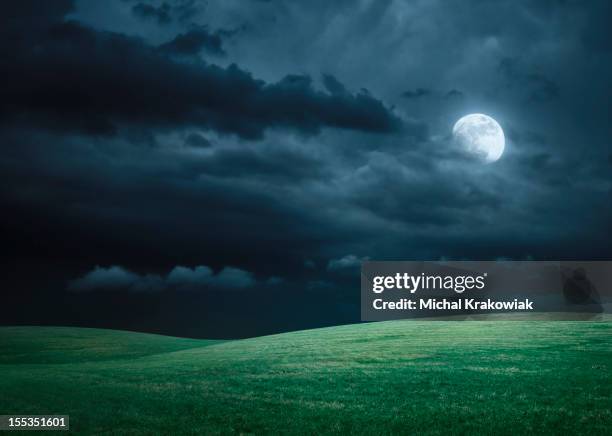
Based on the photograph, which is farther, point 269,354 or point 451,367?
point 269,354

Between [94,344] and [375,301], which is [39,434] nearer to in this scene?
[375,301]

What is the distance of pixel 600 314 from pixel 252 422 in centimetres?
6820

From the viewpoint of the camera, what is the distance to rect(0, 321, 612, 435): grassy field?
22.6 metres

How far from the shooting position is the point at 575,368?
32.9 m

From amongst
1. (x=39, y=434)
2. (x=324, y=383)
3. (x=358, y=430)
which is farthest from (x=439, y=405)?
(x=39, y=434)

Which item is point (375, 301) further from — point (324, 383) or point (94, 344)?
point (94, 344)

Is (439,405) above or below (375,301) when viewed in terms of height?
below

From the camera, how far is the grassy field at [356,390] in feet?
74.3

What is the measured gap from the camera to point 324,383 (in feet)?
102

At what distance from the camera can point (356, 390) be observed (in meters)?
28.9

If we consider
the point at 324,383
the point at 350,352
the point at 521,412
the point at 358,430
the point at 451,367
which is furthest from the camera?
the point at 350,352

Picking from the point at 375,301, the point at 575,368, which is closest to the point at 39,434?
the point at 575,368

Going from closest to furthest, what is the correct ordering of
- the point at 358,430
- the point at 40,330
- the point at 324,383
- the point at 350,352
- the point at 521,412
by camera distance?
the point at 358,430, the point at 521,412, the point at 324,383, the point at 350,352, the point at 40,330

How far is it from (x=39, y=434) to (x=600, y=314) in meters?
75.3
